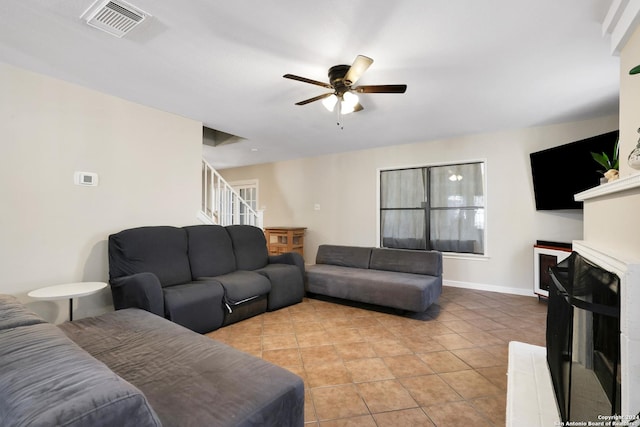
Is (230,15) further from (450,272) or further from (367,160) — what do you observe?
(450,272)

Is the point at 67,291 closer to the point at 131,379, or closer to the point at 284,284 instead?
the point at 131,379

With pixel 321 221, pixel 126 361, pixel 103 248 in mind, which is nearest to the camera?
pixel 126 361

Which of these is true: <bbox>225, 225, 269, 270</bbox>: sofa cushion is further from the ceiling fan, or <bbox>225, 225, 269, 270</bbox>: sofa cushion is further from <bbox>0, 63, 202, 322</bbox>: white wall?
the ceiling fan

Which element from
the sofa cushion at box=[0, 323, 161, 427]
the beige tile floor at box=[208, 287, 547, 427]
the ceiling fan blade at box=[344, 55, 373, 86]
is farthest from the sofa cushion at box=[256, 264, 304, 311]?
the sofa cushion at box=[0, 323, 161, 427]

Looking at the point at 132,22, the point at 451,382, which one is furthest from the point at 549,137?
the point at 132,22

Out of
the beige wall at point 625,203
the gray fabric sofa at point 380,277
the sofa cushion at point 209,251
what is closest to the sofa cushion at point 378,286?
the gray fabric sofa at point 380,277

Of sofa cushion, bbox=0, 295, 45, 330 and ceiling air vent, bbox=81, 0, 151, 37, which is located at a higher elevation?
ceiling air vent, bbox=81, 0, 151, 37

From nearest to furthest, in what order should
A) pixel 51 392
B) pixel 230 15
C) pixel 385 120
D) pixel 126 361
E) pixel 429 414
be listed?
pixel 51 392 < pixel 126 361 < pixel 429 414 < pixel 230 15 < pixel 385 120

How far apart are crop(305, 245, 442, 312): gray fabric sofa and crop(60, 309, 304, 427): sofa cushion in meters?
2.20

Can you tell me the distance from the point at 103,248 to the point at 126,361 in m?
2.04

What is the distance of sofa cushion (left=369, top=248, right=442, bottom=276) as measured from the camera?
12.1 feet

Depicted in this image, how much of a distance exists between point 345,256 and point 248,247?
145 centimetres

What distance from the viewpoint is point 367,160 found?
17.9ft

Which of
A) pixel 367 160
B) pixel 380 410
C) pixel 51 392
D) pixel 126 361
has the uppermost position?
pixel 367 160
